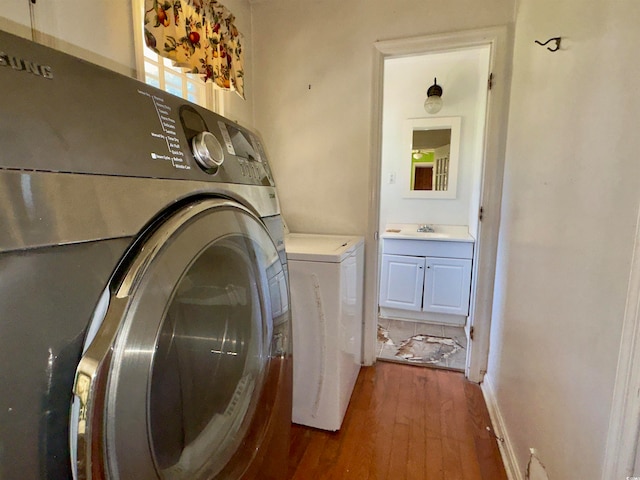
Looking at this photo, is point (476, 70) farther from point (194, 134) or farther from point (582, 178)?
point (194, 134)

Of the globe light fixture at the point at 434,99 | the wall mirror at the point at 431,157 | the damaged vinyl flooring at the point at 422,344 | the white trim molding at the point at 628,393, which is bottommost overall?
the damaged vinyl flooring at the point at 422,344

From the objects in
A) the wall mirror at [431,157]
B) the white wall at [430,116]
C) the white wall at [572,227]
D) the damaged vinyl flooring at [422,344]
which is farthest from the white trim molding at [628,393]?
the wall mirror at [431,157]

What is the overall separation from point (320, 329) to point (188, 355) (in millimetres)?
940

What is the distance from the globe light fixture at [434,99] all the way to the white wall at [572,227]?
139 centimetres

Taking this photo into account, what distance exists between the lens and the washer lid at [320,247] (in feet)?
4.64

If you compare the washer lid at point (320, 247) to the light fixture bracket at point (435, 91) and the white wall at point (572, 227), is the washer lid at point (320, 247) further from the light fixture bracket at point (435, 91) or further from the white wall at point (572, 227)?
the light fixture bracket at point (435, 91)

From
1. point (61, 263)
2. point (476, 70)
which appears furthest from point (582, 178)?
point (476, 70)

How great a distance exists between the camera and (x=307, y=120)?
2066mm

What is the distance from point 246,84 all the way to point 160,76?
27.2 inches

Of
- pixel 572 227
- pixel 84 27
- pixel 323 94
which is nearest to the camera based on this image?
pixel 572 227

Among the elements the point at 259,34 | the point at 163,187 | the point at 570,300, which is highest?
the point at 259,34

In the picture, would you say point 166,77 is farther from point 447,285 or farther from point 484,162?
point 447,285

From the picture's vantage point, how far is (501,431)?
1478 millimetres

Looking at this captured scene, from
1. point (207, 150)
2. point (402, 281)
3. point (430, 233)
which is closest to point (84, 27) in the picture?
point (207, 150)
